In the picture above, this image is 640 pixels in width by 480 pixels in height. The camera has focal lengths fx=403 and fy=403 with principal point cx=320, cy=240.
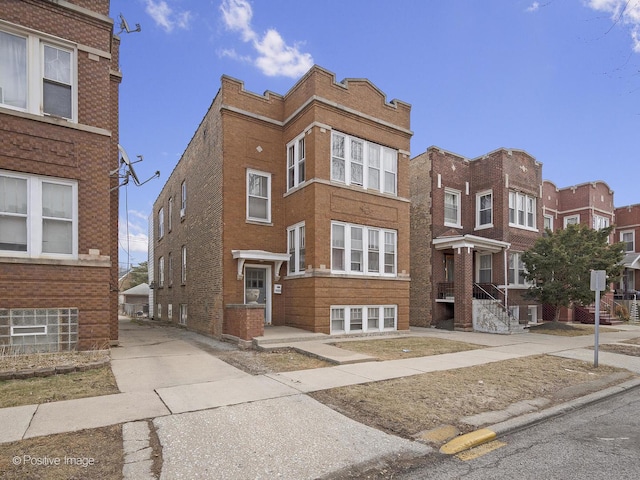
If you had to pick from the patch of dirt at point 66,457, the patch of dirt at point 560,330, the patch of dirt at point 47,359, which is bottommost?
the patch of dirt at point 560,330

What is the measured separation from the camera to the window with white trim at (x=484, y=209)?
66.9ft

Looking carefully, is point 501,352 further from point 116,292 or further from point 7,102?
point 7,102

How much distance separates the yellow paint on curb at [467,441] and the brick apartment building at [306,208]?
825 cm

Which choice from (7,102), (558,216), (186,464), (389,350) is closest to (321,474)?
(186,464)

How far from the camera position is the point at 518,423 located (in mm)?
5582

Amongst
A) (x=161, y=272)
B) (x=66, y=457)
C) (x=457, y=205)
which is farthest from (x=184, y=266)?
(x=66, y=457)

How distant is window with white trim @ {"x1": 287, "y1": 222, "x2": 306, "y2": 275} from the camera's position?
46.5 feet

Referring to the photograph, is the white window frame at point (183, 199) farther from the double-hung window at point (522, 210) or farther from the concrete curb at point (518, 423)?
the concrete curb at point (518, 423)

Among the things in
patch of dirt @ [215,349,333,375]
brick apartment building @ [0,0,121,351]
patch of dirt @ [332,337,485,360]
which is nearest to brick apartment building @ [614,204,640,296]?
patch of dirt @ [332,337,485,360]

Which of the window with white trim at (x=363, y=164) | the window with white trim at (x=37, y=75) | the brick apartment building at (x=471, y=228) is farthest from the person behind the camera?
the brick apartment building at (x=471, y=228)

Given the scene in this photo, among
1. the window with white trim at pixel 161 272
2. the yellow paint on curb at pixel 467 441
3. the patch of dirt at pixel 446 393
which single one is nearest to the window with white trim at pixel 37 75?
the patch of dirt at pixel 446 393

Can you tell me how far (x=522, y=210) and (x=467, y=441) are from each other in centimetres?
1893

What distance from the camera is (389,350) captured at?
449 inches

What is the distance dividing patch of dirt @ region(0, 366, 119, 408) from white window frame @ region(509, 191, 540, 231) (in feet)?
62.6
